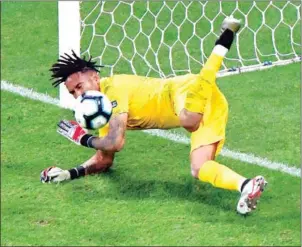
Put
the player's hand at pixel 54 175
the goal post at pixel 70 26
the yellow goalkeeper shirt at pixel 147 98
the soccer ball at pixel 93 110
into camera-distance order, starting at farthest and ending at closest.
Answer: the goal post at pixel 70 26 → the player's hand at pixel 54 175 → the yellow goalkeeper shirt at pixel 147 98 → the soccer ball at pixel 93 110

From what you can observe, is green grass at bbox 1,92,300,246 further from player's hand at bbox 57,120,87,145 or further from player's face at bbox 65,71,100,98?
player's face at bbox 65,71,100,98

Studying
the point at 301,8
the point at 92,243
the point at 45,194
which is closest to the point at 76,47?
the point at 45,194

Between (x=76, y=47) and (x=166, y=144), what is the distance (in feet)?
2.88

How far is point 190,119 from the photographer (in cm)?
538

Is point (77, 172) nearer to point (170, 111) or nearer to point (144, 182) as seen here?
point (144, 182)

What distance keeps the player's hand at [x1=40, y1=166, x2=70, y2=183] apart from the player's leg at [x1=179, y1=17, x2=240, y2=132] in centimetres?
77

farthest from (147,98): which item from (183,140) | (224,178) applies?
(183,140)

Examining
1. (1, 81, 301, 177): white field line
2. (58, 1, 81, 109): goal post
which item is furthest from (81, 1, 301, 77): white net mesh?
(58, 1, 81, 109): goal post

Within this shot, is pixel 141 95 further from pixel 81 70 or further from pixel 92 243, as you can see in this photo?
pixel 92 243

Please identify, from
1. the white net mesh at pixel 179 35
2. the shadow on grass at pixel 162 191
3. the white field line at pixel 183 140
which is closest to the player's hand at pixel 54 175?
the shadow on grass at pixel 162 191

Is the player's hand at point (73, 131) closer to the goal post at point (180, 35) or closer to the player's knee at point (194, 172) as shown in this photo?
the player's knee at point (194, 172)

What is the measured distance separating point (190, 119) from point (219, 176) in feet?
1.12

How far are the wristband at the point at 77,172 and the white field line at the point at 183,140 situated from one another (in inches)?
34.2

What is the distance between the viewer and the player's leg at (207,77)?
17.4ft
